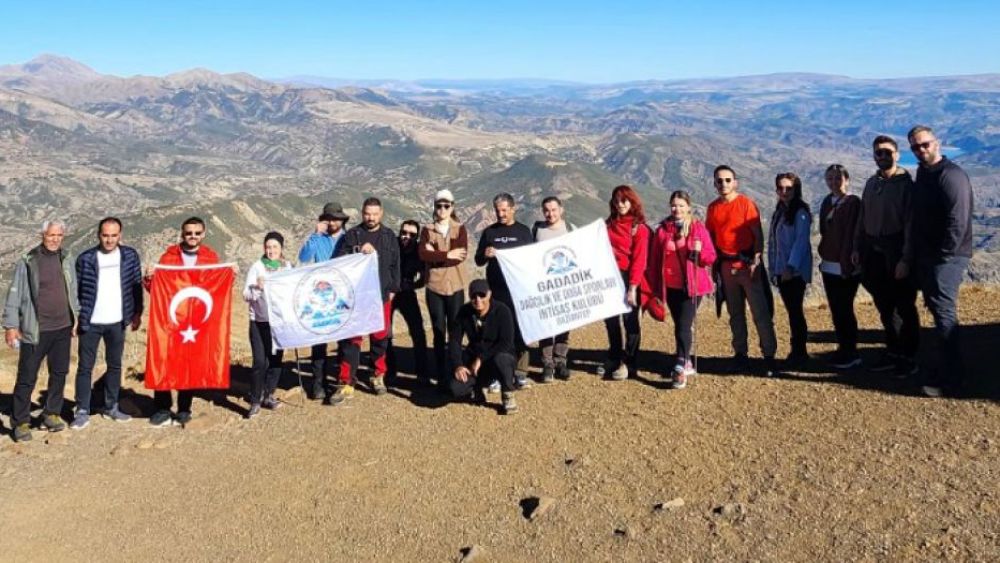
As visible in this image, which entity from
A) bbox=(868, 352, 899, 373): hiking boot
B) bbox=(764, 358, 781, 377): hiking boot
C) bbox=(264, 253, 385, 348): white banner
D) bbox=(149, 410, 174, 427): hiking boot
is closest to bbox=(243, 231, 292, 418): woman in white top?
bbox=(264, 253, 385, 348): white banner

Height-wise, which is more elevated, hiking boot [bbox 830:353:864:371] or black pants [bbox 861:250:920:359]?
black pants [bbox 861:250:920:359]

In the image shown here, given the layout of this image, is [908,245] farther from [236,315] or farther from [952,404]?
[236,315]

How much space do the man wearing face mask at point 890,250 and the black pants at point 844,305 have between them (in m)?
0.35

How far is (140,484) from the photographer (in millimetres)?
9062

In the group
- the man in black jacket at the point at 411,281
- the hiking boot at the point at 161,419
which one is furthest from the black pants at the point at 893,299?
the hiking boot at the point at 161,419

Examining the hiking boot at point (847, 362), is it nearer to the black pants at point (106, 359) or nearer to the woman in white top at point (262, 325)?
the woman in white top at point (262, 325)

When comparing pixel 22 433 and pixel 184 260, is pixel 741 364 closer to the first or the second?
pixel 184 260

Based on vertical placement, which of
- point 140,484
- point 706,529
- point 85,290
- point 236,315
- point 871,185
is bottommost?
point 236,315

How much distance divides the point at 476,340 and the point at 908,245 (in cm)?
551

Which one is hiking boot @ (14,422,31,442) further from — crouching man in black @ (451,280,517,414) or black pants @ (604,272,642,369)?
black pants @ (604,272,642,369)

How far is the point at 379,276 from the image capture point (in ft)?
35.1

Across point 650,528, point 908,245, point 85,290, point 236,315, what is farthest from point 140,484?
point 236,315

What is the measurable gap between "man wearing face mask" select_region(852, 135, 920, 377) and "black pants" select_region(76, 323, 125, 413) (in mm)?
10216

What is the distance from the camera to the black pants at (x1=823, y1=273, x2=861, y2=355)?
10.0 m
